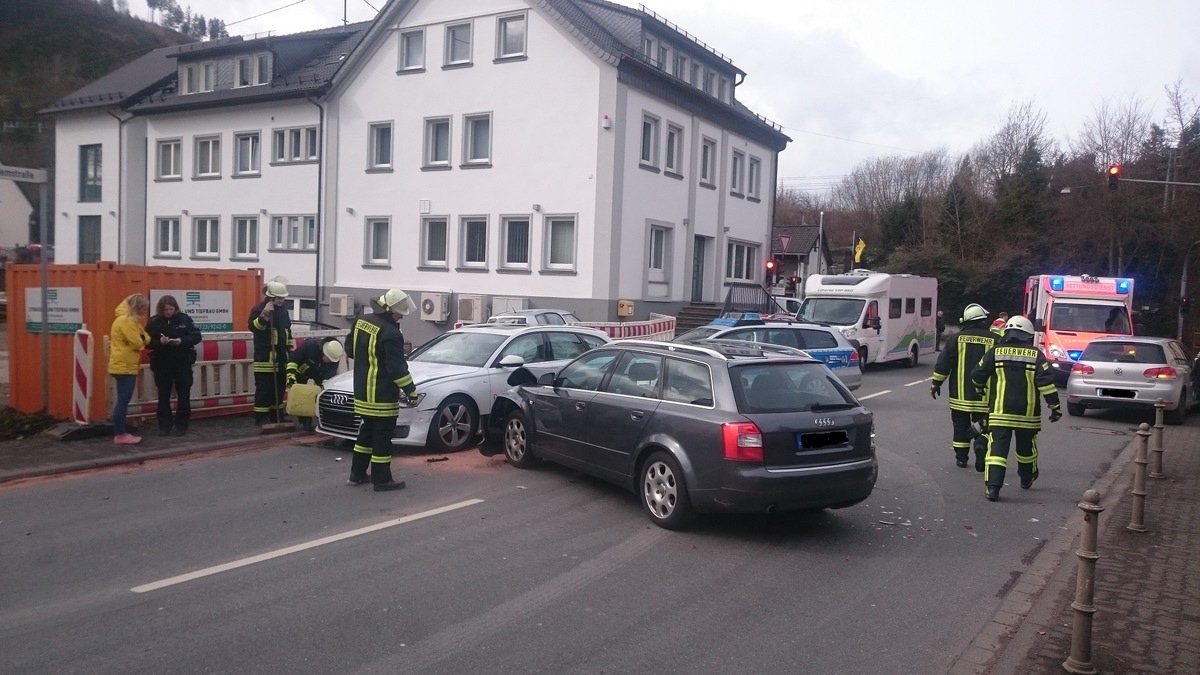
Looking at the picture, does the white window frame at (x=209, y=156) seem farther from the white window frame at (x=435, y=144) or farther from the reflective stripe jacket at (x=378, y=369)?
the reflective stripe jacket at (x=378, y=369)

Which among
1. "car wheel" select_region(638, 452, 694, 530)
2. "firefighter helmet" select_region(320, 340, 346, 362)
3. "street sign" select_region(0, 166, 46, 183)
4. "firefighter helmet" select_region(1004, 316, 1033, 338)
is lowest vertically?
"car wheel" select_region(638, 452, 694, 530)

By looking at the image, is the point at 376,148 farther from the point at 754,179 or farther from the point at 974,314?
the point at 974,314

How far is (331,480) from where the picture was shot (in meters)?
9.11

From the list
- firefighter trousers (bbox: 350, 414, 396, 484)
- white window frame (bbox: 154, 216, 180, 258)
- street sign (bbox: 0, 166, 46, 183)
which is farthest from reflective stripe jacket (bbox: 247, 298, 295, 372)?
white window frame (bbox: 154, 216, 180, 258)

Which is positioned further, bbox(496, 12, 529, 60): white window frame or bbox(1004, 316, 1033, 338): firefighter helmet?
bbox(496, 12, 529, 60): white window frame

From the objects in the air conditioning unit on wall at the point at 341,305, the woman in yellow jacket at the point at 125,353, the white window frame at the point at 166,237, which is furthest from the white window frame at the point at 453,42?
the woman in yellow jacket at the point at 125,353

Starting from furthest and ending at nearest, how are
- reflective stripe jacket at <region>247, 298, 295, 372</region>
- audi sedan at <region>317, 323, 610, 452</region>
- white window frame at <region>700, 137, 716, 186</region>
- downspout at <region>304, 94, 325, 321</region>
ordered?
downspout at <region>304, 94, 325, 321</region>
white window frame at <region>700, 137, 716, 186</region>
reflective stripe jacket at <region>247, 298, 295, 372</region>
audi sedan at <region>317, 323, 610, 452</region>

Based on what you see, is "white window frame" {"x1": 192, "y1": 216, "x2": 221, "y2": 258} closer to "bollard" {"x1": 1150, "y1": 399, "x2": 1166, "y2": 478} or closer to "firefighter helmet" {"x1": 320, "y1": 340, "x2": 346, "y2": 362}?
"firefighter helmet" {"x1": 320, "y1": 340, "x2": 346, "y2": 362}

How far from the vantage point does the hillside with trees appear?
4088cm

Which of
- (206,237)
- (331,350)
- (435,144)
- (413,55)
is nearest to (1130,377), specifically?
(331,350)

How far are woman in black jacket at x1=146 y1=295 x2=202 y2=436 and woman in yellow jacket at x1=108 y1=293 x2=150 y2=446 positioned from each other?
245mm

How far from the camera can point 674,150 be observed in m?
29.3

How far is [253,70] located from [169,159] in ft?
17.8

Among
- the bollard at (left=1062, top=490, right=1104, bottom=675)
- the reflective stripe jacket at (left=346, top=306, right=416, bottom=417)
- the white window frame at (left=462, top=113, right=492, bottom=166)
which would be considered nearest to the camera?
the bollard at (left=1062, top=490, right=1104, bottom=675)
